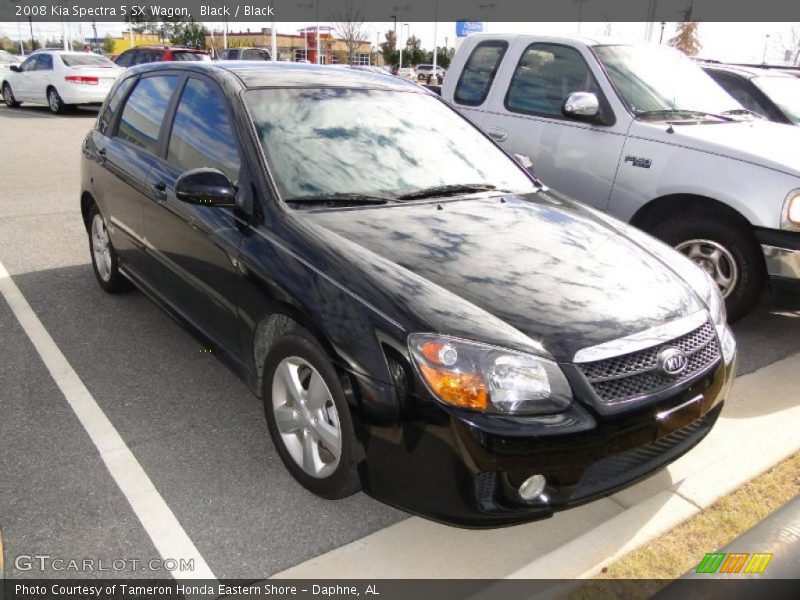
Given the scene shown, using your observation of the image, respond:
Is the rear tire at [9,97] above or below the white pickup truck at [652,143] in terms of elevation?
below

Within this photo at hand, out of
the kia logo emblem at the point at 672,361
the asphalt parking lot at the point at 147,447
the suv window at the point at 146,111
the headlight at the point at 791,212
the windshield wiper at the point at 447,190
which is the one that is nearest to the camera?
the kia logo emblem at the point at 672,361

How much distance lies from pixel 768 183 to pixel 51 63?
18.3 meters

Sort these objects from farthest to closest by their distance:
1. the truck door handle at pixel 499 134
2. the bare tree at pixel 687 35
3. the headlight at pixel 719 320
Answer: the bare tree at pixel 687 35
the truck door handle at pixel 499 134
the headlight at pixel 719 320

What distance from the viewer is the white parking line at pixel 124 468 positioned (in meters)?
2.52

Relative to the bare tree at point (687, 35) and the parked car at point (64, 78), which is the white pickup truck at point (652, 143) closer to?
the parked car at point (64, 78)

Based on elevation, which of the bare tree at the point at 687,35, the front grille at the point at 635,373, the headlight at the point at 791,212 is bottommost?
the front grille at the point at 635,373

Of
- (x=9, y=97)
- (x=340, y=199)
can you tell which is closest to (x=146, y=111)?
(x=340, y=199)

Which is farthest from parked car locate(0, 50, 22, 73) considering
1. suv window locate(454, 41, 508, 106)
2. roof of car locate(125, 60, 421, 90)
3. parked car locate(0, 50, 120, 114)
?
roof of car locate(125, 60, 421, 90)

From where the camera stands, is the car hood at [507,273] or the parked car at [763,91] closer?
the car hood at [507,273]

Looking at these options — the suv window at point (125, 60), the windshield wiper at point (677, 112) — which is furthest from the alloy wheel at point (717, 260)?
the suv window at point (125, 60)

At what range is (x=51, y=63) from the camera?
17.5m

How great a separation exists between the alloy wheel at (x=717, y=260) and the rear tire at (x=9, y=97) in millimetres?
20275

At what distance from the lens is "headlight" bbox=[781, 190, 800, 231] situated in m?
4.22

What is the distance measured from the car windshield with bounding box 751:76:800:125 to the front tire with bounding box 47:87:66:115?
647 inches
